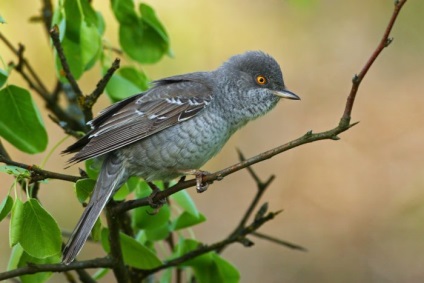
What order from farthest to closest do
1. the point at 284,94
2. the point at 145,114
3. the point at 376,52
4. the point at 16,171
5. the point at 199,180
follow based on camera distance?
the point at 284,94
the point at 145,114
the point at 199,180
the point at 16,171
the point at 376,52

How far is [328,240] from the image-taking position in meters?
7.11

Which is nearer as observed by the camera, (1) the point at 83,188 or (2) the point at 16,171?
(2) the point at 16,171

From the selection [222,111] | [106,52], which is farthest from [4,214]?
[222,111]

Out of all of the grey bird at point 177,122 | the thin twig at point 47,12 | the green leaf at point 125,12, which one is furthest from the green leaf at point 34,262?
the thin twig at point 47,12

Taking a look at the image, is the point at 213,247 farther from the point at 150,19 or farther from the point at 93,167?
the point at 150,19

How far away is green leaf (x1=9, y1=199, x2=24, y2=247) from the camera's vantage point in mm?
2824

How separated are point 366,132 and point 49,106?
4.00 metres

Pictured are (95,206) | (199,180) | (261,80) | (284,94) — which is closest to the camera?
(199,180)

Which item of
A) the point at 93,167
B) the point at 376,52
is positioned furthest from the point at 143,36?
the point at 376,52

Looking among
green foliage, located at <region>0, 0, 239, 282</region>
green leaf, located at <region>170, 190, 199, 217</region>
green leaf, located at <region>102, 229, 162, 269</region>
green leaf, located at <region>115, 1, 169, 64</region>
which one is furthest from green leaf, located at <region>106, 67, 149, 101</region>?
green leaf, located at <region>102, 229, 162, 269</region>

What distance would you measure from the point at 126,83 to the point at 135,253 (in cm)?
91

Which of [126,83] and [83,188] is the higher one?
[126,83]

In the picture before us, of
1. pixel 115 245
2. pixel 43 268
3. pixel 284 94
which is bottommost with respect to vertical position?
pixel 43 268

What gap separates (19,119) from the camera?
11.1ft
